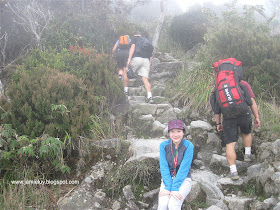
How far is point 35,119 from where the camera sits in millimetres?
4305

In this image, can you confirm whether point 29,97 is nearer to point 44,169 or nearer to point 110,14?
point 44,169

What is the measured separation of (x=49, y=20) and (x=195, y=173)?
26.5ft

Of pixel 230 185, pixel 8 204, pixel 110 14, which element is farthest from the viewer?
pixel 110 14

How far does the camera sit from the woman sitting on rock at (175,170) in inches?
124

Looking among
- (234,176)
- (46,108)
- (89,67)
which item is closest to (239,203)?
(234,176)

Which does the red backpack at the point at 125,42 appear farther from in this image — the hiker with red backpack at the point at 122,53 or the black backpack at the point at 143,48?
the black backpack at the point at 143,48

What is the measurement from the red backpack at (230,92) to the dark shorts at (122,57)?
11.7 ft

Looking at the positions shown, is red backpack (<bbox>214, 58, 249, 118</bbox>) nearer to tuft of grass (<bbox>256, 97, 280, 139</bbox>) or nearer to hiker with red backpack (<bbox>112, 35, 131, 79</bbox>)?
tuft of grass (<bbox>256, 97, 280, 139</bbox>)

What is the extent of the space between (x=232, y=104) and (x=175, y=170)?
128 cm

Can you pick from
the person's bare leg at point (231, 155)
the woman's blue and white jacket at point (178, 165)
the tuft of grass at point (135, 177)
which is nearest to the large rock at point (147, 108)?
the tuft of grass at point (135, 177)

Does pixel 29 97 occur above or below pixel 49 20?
below

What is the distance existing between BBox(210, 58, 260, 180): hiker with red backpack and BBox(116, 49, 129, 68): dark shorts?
11.3 feet

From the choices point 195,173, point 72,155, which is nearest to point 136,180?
point 195,173

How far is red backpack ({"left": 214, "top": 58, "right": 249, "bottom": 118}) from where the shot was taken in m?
3.73
